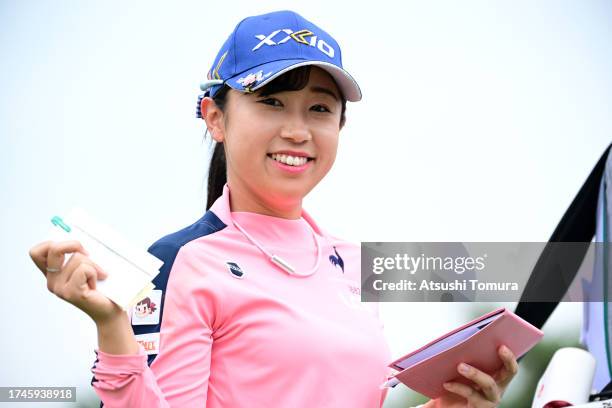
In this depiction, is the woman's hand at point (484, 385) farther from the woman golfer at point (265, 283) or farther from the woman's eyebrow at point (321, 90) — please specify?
the woman's eyebrow at point (321, 90)

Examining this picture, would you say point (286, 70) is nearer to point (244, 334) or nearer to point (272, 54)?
point (272, 54)

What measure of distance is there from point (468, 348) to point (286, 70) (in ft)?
1.40

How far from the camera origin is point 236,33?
44.8 inches

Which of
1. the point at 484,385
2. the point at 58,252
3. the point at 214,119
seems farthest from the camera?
the point at 214,119

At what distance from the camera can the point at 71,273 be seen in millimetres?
777

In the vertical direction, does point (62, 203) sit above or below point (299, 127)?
below

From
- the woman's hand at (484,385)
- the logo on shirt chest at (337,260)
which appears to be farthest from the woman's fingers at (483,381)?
the logo on shirt chest at (337,260)

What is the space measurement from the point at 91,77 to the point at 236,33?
3.98ft

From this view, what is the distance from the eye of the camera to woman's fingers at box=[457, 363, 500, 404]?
3.38 feet

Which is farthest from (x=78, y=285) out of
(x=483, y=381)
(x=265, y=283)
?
(x=483, y=381)

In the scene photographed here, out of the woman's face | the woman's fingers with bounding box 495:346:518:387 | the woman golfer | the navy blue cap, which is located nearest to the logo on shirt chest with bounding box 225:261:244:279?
the woman golfer

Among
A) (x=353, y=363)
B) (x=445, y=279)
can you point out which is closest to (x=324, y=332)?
(x=353, y=363)

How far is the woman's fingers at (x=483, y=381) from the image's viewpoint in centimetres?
103

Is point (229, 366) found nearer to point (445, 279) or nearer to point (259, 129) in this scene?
point (259, 129)
